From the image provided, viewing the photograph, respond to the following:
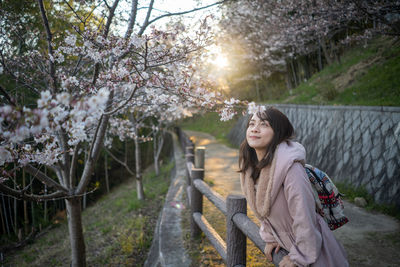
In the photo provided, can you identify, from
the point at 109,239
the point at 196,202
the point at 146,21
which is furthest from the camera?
the point at 109,239

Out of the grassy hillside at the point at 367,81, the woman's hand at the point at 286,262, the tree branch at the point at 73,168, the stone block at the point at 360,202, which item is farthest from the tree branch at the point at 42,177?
the grassy hillside at the point at 367,81

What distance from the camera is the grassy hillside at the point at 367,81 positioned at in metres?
5.78

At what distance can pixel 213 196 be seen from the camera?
9.23ft

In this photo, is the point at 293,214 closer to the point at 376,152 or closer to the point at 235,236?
the point at 235,236

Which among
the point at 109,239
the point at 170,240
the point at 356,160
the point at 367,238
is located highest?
the point at 356,160

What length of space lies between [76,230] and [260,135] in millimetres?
2923

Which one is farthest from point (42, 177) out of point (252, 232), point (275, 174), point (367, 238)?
point (367, 238)

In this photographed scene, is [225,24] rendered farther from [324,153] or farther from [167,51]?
[167,51]

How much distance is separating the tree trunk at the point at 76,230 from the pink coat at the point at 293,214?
8.63ft

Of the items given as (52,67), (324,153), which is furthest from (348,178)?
(52,67)

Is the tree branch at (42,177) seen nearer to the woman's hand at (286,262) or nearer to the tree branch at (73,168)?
the tree branch at (73,168)

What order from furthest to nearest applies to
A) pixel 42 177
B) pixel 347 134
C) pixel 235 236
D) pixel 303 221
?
1. pixel 347 134
2. pixel 42 177
3. pixel 235 236
4. pixel 303 221

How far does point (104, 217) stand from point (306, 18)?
8615mm

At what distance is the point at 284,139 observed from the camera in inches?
66.9
